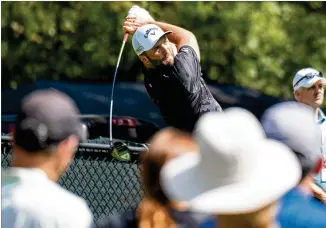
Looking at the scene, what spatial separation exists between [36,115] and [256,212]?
108 centimetres

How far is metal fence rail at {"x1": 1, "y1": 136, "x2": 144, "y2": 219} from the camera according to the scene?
637 cm

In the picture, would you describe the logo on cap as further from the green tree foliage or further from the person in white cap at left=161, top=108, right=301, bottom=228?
the green tree foliage

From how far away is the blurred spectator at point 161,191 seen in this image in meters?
3.40

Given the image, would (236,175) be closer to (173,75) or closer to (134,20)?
(173,75)

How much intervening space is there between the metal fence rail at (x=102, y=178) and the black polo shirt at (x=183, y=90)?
0.40 meters

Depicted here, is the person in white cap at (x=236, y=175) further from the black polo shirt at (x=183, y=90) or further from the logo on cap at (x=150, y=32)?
the logo on cap at (x=150, y=32)

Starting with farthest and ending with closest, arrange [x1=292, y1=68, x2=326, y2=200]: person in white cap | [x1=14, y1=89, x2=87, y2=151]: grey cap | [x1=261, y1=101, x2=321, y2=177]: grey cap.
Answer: [x1=292, y1=68, x2=326, y2=200]: person in white cap, [x1=14, y1=89, x2=87, y2=151]: grey cap, [x1=261, y1=101, x2=321, y2=177]: grey cap

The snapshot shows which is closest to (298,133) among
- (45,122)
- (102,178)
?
(45,122)

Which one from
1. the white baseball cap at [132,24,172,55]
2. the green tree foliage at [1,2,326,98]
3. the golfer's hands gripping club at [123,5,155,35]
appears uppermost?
the white baseball cap at [132,24,172,55]

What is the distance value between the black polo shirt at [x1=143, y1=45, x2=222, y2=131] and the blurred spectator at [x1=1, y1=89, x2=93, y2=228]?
247 centimetres

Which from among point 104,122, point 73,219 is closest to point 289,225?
point 73,219

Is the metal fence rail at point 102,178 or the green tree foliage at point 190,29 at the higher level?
the metal fence rail at point 102,178

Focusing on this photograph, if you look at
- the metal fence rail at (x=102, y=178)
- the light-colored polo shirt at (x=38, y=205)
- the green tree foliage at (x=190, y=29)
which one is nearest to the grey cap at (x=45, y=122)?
the light-colored polo shirt at (x=38, y=205)

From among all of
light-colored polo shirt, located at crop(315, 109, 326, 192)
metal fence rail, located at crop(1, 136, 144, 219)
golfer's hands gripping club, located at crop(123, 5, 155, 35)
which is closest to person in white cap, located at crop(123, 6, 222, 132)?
golfer's hands gripping club, located at crop(123, 5, 155, 35)
